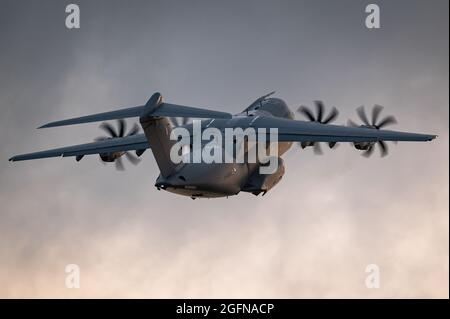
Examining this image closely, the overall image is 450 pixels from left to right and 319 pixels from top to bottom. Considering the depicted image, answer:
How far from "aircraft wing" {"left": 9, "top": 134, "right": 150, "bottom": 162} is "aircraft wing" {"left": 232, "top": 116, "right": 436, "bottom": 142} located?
5956 mm

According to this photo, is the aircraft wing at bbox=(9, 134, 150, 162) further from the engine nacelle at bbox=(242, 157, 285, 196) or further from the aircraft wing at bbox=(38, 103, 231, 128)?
the aircraft wing at bbox=(38, 103, 231, 128)

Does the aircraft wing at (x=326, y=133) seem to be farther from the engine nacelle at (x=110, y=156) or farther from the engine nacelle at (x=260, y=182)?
the engine nacelle at (x=110, y=156)

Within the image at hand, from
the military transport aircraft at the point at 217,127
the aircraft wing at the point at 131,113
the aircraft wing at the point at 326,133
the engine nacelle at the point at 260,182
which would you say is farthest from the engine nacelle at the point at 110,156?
A: the aircraft wing at the point at 131,113

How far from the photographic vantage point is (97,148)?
117 feet

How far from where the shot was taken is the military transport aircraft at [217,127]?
90.5 ft

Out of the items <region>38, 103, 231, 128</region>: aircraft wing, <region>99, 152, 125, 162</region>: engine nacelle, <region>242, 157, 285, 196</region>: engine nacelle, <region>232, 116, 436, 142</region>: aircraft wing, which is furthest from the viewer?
<region>99, 152, 125, 162</region>: engine nacelle

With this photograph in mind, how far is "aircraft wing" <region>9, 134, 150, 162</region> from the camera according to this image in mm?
35031

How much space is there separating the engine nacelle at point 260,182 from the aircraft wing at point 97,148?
5.53m

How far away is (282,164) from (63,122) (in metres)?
12.6

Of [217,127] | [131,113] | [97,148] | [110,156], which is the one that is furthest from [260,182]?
[131,113]

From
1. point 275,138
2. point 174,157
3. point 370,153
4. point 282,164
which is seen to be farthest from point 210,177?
point 370,153

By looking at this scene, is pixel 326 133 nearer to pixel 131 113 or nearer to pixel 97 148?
pixel 131 113

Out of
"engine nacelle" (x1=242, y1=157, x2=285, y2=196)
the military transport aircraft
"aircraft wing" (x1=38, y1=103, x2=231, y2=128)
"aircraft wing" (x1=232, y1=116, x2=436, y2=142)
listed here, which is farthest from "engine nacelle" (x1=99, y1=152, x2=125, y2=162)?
"aircraft wing" (x1=38, y1=103, x2=231, y2=128)

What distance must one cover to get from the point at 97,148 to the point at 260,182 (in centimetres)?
839
